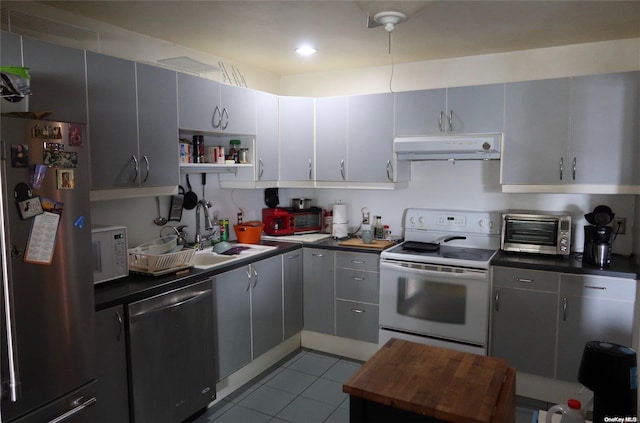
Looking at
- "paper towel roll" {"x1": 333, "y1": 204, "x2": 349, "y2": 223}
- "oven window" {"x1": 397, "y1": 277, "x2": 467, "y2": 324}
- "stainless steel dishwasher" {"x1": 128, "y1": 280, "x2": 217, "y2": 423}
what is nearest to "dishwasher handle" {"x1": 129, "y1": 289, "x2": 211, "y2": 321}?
"stainless steel dishwasher" {"x1": 128, "y1": 280, "x2": 217, "y2": 423}

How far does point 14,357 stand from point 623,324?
3291mm

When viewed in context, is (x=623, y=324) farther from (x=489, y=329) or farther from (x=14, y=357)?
(x=14, y=357)

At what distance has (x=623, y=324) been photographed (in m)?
2.92

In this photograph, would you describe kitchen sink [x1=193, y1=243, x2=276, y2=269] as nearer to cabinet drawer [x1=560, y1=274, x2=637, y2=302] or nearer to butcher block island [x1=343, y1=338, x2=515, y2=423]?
butcher block island [x1=343, y1=338, x2=515, y2=423]

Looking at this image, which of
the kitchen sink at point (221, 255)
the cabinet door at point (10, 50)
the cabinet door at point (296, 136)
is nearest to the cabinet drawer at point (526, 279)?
the kitchen sink at point (221, 255)

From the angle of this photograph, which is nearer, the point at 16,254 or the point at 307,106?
the point at 16,254

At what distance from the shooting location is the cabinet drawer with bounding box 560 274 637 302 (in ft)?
9.49

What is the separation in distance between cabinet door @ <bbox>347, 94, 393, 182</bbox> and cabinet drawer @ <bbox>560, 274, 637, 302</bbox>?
4.96 feet

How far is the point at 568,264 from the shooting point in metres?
3.11

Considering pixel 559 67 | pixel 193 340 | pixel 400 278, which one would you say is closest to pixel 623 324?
pixel 400 278

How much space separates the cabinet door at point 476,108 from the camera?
3428mm

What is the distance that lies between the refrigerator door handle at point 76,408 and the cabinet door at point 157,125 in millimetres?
1229

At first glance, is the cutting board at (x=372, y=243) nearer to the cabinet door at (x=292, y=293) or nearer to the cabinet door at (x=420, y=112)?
the cabinet door at (x=292, y=293)

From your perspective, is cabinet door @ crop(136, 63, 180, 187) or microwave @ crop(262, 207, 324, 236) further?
microwave @ crop(262, 207, 324, 236)
